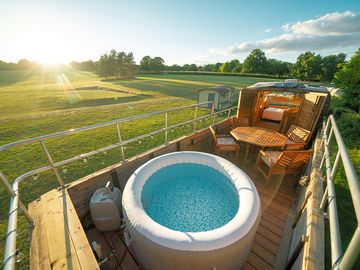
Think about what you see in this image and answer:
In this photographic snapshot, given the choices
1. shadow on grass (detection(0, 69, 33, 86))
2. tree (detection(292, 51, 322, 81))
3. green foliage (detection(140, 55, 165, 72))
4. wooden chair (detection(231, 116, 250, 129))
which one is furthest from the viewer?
green foliage (detection(140, 55, 165, 72))

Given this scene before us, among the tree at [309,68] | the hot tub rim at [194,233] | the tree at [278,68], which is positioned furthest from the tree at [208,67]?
the hot tub rim at [194,233]

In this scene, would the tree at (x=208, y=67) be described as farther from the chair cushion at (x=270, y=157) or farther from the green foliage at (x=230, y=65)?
the chair cushion at (x=270, y=157)

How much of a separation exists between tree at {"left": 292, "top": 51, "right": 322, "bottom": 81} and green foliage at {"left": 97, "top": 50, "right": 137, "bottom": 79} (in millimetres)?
46282

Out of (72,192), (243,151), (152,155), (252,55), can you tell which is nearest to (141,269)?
(72,192)

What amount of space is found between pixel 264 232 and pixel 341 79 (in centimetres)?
805

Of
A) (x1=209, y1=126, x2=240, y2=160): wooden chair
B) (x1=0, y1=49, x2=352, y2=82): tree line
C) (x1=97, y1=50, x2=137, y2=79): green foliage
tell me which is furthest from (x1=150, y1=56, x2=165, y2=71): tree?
(x1=209, y1=126, x2=240, y2=160): wooden chair

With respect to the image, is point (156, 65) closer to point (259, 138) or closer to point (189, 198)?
point (259, 138)

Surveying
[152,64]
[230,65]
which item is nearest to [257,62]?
[230,65]

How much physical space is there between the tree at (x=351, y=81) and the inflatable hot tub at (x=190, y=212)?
7135mm

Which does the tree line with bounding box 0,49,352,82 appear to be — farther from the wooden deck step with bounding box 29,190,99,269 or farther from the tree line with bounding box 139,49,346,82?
the wooden deck step with bounding box 29,190,99,269

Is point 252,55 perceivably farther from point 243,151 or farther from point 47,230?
point 47,230

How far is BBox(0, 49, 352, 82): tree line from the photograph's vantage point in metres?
42.6

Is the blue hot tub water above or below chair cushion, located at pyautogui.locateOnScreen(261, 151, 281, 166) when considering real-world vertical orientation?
below

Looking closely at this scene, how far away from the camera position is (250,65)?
58625 millimetres
